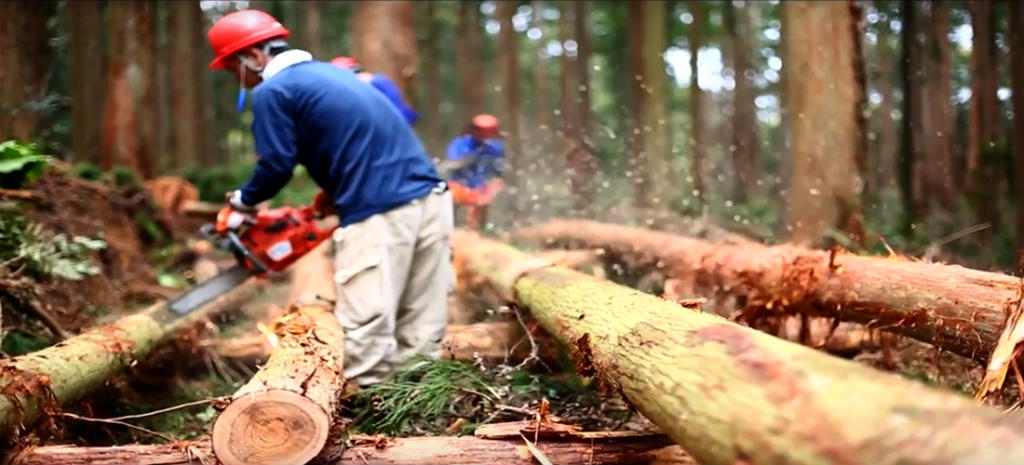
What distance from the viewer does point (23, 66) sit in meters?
6.39

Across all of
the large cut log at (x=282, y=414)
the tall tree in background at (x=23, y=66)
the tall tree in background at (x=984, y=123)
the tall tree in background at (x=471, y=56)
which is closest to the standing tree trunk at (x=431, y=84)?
the tall tree in background at (x=471, y=56)

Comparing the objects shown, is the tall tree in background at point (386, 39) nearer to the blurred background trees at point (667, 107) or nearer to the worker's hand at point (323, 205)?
the blurred background trees at point (667, 107)

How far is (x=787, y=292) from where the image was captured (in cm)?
477

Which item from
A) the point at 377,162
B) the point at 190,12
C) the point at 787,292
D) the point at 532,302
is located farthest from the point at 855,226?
the point at 190,12

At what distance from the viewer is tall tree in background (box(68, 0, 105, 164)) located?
36.2 ft

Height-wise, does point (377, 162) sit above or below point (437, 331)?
above

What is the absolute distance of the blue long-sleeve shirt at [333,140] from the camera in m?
4.48

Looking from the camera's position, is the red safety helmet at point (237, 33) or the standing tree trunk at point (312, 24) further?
the standing tree trunk at point (312, 24)

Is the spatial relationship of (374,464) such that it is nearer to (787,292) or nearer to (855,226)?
(787,292)

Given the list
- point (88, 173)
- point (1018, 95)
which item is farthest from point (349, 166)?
point (1018, 95)

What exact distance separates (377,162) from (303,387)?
6.25ft

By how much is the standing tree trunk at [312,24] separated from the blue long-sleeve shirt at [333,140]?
45.7 feet

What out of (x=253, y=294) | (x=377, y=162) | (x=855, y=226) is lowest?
(x=253, y=294)

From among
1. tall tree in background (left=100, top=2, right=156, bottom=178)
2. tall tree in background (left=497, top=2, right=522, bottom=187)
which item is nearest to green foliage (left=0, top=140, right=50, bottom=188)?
tall tree in background (left=100, top=2, right=156, bottom=178)
